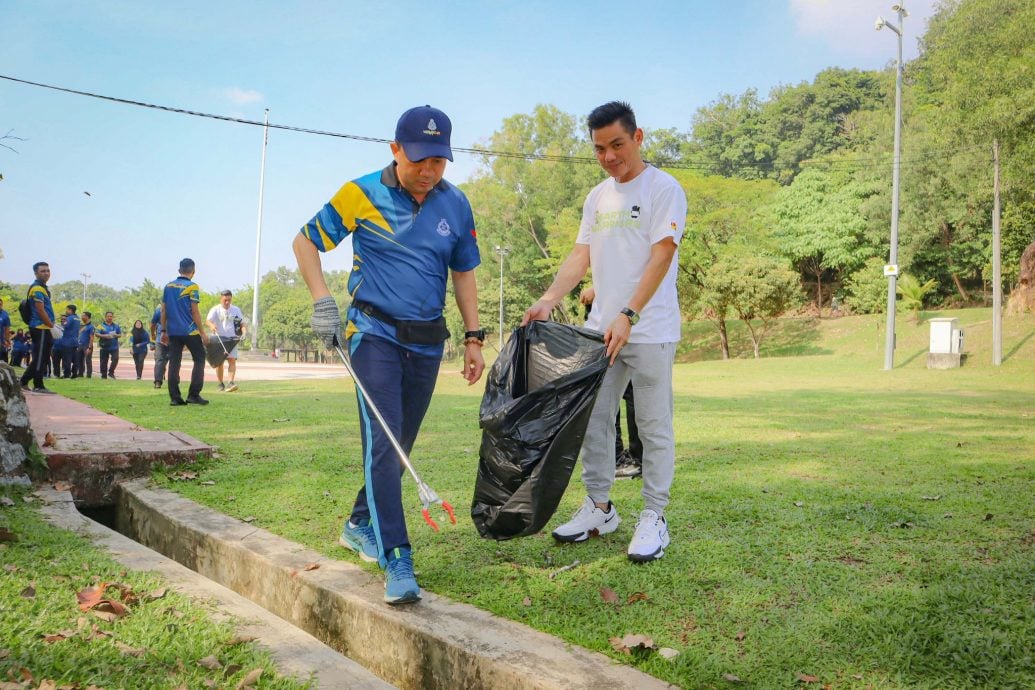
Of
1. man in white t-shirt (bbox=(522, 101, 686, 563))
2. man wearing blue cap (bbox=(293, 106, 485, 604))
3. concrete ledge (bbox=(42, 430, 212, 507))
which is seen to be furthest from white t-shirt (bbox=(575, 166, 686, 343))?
concrete ledge (bbox=(42, 430, 212, 507))

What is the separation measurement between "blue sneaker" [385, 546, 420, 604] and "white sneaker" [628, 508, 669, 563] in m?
0.97

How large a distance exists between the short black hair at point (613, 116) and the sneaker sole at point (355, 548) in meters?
2.16

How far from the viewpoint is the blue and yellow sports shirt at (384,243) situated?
3.14 metres

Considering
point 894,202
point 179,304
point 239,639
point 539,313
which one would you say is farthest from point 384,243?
point 894,202

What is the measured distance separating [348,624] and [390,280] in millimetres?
1363

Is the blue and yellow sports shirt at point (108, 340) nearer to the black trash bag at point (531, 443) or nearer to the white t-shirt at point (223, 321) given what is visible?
the white t-shirt at point (223, 321)

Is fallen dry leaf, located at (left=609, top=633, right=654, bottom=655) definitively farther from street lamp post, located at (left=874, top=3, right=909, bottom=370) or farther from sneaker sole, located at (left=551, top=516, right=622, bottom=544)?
street lamp post, located at (left=874, top=3, right=909, bottom=370)

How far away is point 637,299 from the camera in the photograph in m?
3.30

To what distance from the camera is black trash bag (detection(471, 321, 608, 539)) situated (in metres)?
2.98

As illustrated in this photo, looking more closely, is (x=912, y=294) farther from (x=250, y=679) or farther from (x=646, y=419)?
(x=250, y=679)

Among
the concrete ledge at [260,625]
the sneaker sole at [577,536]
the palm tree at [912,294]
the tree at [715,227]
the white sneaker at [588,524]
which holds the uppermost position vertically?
the tree at [715,227]

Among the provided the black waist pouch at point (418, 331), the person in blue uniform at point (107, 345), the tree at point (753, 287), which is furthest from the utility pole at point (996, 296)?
the person in blue uniform at point (107, 345)

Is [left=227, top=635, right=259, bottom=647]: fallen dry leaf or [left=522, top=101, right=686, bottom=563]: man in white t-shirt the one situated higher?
[left=522, top=101, right=686, bottom=563]: man in white t-shirt

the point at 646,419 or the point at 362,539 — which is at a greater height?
the point at 646,419
